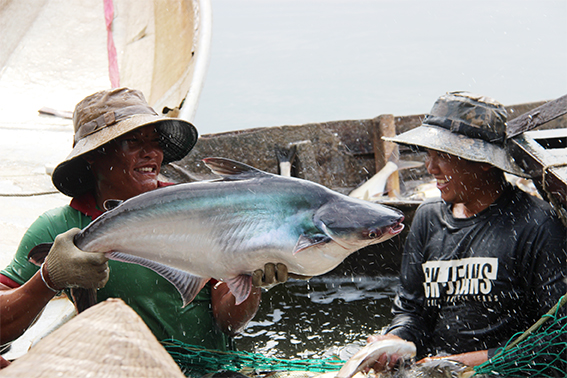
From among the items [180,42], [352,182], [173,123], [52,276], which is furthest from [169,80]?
[52,276]

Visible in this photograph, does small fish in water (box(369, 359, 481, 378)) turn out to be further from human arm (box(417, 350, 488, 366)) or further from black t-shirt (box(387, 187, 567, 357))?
black t-shirt (box(387, 187, 567, 357))

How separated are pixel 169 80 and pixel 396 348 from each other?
7891mm

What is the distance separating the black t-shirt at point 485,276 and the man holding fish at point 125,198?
1100mm

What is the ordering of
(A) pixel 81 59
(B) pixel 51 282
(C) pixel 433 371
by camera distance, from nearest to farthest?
(B) pixel 51 282, (C) pixel 433 371, (A) pixel 81 59

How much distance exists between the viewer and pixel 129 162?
2.62 meters

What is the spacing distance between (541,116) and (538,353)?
1.35 metres

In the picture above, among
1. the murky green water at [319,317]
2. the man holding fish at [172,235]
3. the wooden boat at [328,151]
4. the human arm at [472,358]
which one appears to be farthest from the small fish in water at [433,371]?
the wooden boat at [328,151]

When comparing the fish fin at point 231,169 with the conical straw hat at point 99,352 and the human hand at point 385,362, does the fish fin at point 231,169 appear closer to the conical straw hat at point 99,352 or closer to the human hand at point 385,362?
the conical straw hat at point 99,352

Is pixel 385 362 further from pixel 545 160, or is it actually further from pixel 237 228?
pixel 545 160

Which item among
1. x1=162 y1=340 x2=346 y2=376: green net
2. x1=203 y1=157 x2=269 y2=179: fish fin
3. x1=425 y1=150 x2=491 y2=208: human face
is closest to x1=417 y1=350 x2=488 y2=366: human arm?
x1=162 y1=340 x2=346 y2=376: green net

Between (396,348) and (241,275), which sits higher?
(241,275)

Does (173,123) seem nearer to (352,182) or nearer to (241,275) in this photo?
(241,275)

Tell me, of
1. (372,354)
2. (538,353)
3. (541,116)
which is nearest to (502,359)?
(538,353)

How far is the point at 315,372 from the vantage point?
257 cm
